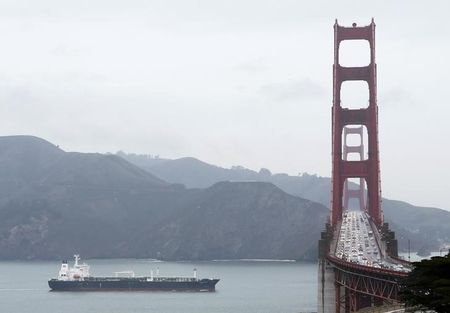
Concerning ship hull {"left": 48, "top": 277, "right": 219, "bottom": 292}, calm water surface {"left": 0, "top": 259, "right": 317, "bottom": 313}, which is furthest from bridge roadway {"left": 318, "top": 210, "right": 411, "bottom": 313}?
ship hull {"left": 48, "top": 277, "right": 219, "bottom": 292}

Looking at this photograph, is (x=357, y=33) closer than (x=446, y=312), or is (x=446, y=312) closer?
(x=446, y=312)

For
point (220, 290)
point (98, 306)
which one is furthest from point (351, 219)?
point (220, 290)

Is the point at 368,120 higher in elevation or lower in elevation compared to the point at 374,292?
higher

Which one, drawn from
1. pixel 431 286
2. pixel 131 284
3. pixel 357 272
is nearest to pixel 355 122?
pixel 357 272

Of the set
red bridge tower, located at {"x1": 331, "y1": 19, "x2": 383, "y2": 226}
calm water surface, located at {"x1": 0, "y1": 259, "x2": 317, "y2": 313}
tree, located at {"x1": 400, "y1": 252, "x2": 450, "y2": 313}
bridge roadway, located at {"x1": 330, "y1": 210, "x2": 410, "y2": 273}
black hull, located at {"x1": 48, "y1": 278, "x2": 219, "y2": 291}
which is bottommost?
calm water surface, located at {"x1": 0, "y1": 259, "x2": 317, "y2": 313}

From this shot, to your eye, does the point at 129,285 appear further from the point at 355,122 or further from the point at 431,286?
the point at 431,286

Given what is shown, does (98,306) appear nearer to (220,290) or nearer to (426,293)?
(220,290)

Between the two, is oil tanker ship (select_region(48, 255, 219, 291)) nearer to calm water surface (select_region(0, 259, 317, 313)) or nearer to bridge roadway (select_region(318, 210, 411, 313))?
calm water surface (select_region(0, 259, 317, 313))
